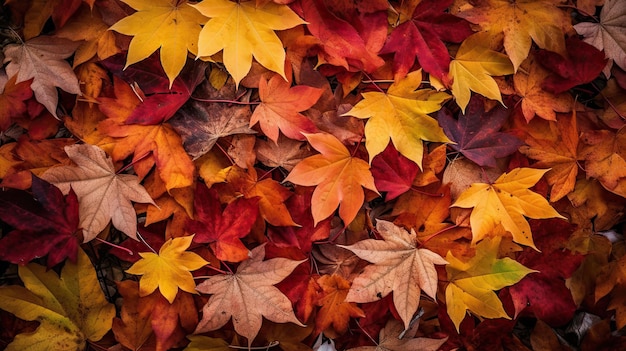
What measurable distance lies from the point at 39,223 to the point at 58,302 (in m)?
0.19

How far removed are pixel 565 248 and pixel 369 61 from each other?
2.24 feet

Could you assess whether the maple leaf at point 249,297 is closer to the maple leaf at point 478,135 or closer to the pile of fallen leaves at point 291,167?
the pile of fallen leaves at point 291,167

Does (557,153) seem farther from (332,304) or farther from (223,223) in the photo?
(223,223)

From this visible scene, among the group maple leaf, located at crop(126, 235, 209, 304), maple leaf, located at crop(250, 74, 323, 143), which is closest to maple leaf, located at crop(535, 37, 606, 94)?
maple leaf, located at crop(250, 74, 323, 143)

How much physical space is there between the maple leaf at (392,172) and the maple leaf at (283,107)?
0.57ft

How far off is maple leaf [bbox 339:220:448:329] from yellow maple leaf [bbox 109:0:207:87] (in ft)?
1.85

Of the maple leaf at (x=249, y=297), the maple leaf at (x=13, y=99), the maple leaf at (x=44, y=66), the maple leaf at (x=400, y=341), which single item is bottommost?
the maple leaf at (x=400, y=341)

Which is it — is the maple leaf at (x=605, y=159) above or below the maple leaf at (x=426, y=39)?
below

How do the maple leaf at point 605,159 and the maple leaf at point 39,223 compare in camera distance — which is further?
the maple leaf at point 605,159

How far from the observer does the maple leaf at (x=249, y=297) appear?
1.14 m

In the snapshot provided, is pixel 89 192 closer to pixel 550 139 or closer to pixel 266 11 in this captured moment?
pixel 266 11

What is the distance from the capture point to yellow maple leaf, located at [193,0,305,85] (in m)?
1.08

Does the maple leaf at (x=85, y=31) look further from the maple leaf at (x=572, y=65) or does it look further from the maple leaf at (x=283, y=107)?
the maple leaf at (x=572, y=65)

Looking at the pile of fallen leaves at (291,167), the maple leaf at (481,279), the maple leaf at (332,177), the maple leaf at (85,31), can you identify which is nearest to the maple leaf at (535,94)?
the pile of fallen leaves at (291,167)
